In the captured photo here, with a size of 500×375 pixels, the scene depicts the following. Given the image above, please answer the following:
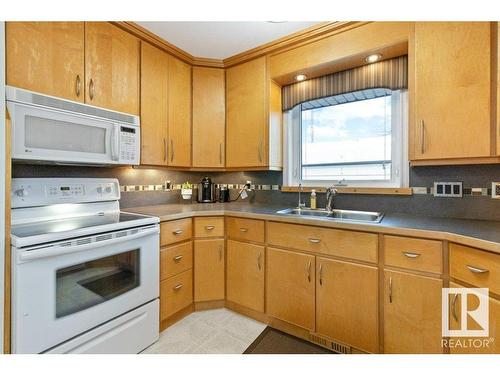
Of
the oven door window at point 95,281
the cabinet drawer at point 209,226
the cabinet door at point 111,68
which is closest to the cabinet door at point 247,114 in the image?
the cabinet drawer at point 209,226

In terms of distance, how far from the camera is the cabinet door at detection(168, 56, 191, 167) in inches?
85.6

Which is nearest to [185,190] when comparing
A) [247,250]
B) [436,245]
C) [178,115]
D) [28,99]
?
[178,115]

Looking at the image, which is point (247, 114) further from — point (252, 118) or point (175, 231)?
point (175, 231)

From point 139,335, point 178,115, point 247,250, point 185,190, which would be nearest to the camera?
point 139,335

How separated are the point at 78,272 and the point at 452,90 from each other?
236 centimetres

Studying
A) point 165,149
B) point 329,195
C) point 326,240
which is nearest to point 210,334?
point 326,240

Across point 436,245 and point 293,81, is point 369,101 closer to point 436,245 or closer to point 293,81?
point 293,81

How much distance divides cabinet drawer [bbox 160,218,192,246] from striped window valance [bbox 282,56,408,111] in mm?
1469

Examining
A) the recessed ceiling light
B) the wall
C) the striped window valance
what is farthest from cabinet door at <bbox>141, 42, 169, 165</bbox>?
the recessed ceiling light

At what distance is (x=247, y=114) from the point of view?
2.30 m

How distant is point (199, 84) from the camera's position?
7.77 ft

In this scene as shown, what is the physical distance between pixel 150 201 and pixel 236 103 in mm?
1273

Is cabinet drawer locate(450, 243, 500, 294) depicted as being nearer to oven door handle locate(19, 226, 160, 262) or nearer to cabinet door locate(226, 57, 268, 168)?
cabinet door locate(226, 57, 268, 168)

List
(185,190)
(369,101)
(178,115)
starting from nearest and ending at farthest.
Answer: (369,101)
(178,115)
(185,190)
